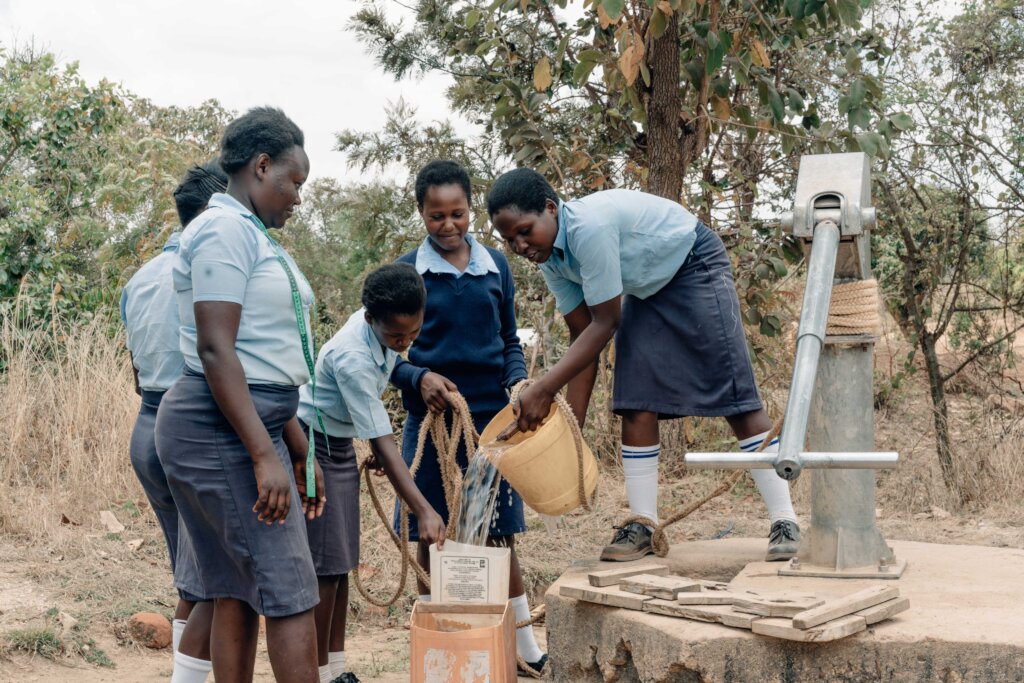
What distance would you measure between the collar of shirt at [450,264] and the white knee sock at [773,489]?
39.4 inches

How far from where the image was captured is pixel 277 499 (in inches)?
94.0

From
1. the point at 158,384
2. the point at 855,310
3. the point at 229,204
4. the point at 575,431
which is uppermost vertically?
the point at 229,204

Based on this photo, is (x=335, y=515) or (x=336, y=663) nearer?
(x=335, y=515)

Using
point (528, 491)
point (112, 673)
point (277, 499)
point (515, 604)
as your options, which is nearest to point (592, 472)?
point (528, 491)

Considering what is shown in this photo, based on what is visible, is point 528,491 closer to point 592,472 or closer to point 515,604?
point 592,472

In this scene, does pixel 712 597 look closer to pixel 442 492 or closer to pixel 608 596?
pixel 608 596

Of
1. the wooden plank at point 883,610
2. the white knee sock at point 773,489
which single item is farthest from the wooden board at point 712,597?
the white knee sock at point 773,489

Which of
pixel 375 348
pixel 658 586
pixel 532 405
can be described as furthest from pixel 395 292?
pixel 658 586

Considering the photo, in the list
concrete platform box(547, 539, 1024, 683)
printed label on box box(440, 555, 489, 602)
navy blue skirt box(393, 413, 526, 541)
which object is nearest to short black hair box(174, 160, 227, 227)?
navy blue skirt box(393, 413, 526, 541)

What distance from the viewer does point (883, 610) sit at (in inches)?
99.3

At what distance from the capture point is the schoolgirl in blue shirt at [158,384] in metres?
2.78

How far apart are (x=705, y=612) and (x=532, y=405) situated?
0.86m

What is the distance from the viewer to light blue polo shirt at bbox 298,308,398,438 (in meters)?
3.12

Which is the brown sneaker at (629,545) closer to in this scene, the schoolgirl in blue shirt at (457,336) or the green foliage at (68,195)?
the schoolgirl in blue shirt at (457,336)
